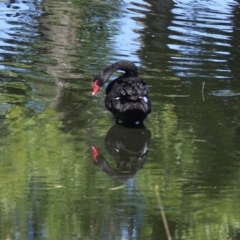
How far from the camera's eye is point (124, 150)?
25.0 ft

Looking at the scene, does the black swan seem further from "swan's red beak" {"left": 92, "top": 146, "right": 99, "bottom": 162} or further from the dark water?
"swan's red beak" {"left": 92, "top": 146, "right": 99, "bottom": 162}

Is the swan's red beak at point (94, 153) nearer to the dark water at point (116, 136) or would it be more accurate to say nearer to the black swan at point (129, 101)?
the dark water at point (116, 136)

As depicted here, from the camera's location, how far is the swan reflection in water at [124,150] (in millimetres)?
6977

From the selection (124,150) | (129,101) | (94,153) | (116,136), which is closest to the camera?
(94,153)

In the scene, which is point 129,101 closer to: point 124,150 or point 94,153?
point 124,150

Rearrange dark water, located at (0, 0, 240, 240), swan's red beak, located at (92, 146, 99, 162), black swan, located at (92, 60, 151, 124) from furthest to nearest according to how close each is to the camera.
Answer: black swan, located at (92, 60, 151, 124), swan's red beak, located at (92, 146, 99, 162), dark water, located at (0, 0, 240, 240)

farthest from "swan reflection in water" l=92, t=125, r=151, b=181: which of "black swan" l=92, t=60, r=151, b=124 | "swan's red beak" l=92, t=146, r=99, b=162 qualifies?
"black swan" l=92, t=60, r=151, b=124

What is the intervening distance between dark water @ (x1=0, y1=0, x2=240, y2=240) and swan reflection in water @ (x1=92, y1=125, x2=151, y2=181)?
1 centimetres

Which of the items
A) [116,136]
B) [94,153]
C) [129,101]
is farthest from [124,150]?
[129,101]

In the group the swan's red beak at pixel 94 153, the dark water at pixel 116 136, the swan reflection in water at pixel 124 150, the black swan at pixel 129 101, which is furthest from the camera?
the black swan at pixel 129 101

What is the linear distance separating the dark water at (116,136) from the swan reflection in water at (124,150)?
10 millimetres

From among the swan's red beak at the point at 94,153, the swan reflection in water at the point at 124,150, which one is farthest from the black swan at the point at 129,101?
the swan's red beak at the point at 94,153

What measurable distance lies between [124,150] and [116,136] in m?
0.46

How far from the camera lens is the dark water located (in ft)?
19.1
